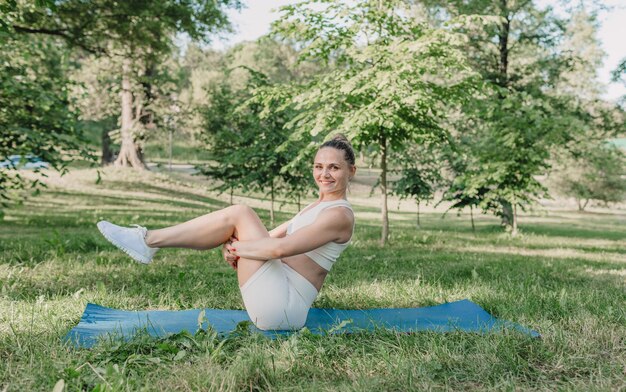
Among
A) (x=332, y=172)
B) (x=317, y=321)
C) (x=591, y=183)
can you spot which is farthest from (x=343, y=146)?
(x=591, y=183)

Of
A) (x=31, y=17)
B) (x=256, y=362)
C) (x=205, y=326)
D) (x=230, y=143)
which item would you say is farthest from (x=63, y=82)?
(x=256, y=362)

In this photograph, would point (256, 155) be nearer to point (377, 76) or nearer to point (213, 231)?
point (377, 76)

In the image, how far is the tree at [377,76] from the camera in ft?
24.0

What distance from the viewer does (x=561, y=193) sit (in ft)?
103

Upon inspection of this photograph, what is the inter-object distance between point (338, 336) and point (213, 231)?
113 cm

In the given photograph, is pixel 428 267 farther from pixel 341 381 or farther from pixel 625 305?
pixel 341 381

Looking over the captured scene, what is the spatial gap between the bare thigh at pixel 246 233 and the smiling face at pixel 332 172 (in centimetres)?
56

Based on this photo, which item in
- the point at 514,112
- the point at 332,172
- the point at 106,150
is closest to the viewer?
the point at 332,172

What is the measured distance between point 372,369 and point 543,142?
9891 millimetres

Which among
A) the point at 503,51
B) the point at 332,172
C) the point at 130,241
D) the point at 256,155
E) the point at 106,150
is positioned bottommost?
the point at 130,241

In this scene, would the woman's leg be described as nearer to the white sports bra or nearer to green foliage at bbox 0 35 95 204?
the white sports bra

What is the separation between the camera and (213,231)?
367cm

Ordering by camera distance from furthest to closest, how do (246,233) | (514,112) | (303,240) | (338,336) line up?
(514,112) < (246,233) < (303,240) < (338,336)

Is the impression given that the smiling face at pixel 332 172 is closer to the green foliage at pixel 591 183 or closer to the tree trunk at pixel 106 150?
the green foliage at pixel 591 183
